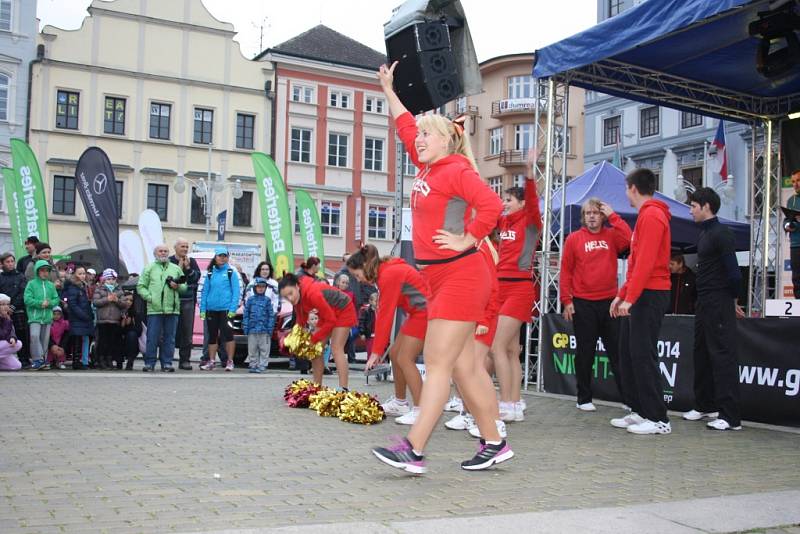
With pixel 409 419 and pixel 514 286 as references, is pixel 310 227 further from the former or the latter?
pixel 409 419

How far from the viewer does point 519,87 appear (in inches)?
2325

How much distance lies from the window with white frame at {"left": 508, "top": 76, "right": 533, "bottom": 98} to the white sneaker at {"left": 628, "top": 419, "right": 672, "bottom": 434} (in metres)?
53.2

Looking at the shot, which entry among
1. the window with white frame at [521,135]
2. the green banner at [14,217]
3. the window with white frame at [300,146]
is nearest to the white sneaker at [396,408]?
the green banner at [14,217]

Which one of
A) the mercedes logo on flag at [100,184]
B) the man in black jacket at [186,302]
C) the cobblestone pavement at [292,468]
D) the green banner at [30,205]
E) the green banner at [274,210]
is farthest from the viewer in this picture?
the green banner at [274,210]

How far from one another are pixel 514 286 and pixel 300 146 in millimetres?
42054

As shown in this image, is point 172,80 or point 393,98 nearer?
point 393,98

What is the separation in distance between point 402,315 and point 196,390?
9.77 ft

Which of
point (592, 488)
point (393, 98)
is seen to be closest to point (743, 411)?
point (592, 488)

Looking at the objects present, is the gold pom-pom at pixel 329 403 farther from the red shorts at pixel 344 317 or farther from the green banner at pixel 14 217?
the green banner at pixel 14 217

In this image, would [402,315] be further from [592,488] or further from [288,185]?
[288,185]

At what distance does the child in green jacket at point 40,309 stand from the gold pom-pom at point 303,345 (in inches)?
220

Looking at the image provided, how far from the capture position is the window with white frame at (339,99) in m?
50.3

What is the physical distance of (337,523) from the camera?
12.8 ft

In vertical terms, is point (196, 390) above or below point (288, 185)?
below
